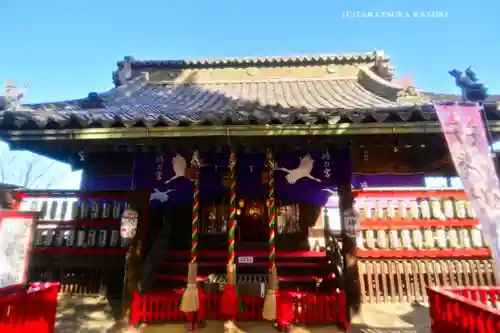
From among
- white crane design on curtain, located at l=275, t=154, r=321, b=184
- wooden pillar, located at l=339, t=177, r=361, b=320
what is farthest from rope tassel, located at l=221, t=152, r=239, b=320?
wooden pillar, located at l=339, t=177, r=361, b=320

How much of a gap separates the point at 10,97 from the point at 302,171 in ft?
20.2

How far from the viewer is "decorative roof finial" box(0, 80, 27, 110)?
5.64 metres

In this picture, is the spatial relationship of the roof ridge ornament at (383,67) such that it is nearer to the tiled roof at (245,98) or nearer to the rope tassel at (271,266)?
the tiled roof at (245,98)

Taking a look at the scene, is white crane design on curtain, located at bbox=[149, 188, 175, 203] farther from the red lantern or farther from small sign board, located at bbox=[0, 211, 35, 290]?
small sign board, located at bbox=[0, 211, 35, 290]

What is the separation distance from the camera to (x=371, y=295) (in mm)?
8867

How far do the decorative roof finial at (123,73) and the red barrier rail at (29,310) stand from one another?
7.76m

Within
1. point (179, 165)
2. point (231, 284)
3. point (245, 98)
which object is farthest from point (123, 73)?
point (231, 284)

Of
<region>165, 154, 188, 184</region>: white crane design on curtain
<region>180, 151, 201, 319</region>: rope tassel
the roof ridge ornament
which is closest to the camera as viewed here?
<region>180, 151, 201, 319</region>: rope tassel

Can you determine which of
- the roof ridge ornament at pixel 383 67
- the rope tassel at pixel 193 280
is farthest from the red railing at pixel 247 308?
the roof ridge ornament at pixel 383 67

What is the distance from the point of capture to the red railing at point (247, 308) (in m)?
6.55

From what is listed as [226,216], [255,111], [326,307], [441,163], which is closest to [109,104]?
[255,111]

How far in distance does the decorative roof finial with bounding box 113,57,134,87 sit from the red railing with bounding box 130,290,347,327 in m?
7.83

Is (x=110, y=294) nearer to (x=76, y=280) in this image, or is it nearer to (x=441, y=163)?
(x=76, y=280)

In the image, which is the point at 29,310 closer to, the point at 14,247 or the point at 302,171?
the point at 14,247
